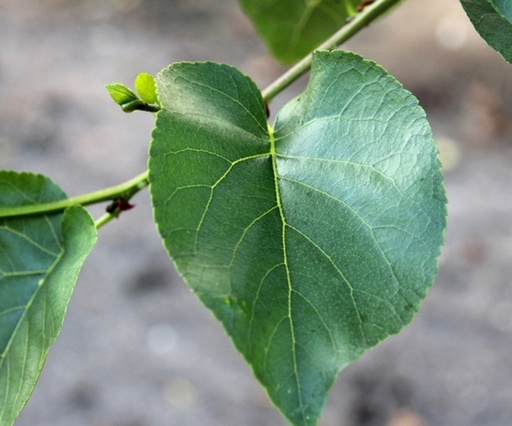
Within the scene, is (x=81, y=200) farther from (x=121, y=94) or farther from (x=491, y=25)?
(x=491, y=25)

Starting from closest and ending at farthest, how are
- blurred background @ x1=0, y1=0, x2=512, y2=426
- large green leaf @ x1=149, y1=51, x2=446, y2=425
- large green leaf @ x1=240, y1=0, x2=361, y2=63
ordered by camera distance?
large green leaf @ x1=149, y1=51, x2=446, y2=425 < large green leaf @ x1=240, y1=0, x2=361, y2=63 < blurred background @ x1=0, y1=0, x2=512, y2=426

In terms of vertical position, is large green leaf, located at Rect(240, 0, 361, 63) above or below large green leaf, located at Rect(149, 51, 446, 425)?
above

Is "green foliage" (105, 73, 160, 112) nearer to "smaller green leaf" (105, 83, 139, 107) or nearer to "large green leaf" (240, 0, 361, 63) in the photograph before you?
"smaller green leaf" (105, 83, 139, 107)

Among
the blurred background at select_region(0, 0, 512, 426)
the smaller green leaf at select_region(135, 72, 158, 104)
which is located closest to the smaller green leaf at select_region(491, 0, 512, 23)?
the smaller green leaf at select_region(135, 72, 158, 104)

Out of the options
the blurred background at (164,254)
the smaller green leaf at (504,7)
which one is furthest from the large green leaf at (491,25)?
the blurred background at (164,254)

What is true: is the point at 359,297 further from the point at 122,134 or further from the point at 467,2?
the point at 122,134

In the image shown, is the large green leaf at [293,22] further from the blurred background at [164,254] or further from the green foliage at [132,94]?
the blurred background at [164,254]

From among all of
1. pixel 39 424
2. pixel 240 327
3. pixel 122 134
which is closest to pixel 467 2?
pixel 240 327

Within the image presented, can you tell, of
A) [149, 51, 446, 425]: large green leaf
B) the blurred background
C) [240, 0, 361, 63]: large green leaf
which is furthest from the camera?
the blurred background
